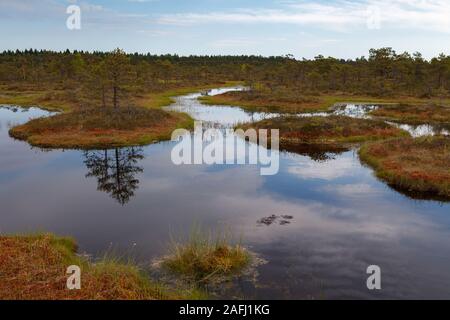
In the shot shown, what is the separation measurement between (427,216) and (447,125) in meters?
37.7

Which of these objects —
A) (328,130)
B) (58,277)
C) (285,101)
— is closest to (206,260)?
(58,277)

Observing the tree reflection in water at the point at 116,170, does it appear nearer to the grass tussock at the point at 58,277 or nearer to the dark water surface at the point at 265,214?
the dark water surface at the point at 265,214

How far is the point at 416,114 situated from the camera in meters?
65.0

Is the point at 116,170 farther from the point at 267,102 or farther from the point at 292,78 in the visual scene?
the point at 292,78

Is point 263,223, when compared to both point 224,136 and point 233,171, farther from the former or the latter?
point 224,136

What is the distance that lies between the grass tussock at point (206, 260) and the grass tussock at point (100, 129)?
1000 inches

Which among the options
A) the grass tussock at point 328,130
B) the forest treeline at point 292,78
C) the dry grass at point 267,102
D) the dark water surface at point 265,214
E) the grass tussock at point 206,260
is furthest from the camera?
the forest treeline at point 292,78

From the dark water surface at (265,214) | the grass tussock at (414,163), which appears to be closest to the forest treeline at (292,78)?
the dark water surface at (265,214)

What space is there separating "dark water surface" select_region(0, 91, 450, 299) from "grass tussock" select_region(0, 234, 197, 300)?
2.11 metres

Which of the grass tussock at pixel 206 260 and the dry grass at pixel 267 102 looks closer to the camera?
the grass tussock at pixel 206 260

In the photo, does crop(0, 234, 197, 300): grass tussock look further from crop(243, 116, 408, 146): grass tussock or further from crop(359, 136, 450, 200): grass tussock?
crop(243, 116, 408, 146): grass tussock

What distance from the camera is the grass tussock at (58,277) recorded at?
582 inches

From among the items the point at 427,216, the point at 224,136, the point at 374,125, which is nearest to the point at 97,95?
the point at 224,136

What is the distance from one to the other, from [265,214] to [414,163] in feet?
47.1
